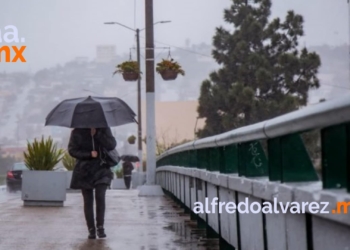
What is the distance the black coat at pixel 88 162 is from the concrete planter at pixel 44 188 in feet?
21.7

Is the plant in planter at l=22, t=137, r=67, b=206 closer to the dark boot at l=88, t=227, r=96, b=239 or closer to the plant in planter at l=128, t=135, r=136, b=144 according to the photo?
the dark boot at l=88, t=227, r=96, b=239

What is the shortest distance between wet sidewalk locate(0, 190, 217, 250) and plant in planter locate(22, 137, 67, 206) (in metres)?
0.50

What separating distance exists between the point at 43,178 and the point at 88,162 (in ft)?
23.4

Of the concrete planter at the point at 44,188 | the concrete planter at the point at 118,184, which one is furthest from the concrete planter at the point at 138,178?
the concrete planter at the point at 44,188

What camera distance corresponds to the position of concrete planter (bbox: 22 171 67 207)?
18047mm

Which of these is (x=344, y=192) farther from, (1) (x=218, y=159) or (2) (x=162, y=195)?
(2) (x=162, y=195)

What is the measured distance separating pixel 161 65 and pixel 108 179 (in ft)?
49.3

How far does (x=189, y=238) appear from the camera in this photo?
1130 cm

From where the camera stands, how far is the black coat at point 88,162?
37.2ft

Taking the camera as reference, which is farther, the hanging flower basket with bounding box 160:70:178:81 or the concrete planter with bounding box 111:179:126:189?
the concrete planter with bounding box 111:179:126:189

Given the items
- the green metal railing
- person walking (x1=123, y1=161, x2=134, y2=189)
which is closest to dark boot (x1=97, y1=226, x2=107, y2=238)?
the green metal railing

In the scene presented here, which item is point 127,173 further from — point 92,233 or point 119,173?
point 92,233

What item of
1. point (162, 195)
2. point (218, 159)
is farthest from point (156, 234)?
point (162, 195)

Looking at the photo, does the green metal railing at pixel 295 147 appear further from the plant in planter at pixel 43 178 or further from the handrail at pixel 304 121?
the plant in planter at pixel 43 178
